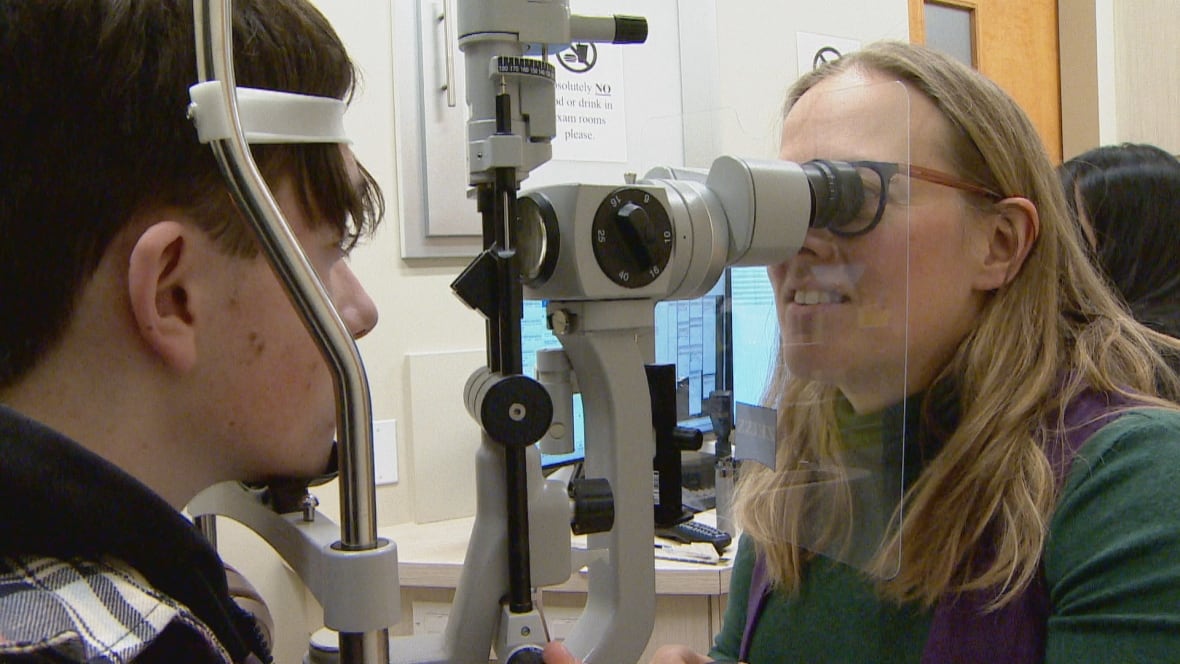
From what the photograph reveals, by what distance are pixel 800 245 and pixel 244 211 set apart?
0.44 meters

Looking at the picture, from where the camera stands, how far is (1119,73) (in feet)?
9.47

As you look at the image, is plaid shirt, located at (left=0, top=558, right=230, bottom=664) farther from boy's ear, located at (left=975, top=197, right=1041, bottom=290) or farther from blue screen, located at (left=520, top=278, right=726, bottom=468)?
boy's ear, located at (left=975, top=197, right=1041, bottom=290)

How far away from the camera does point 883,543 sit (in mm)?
782

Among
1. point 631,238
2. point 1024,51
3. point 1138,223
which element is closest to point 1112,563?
point 631,238

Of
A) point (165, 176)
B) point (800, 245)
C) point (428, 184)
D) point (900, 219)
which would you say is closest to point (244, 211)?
point (165, 176)

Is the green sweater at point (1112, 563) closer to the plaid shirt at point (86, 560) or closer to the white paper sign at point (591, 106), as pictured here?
the plaid shirt at point (86, 560)

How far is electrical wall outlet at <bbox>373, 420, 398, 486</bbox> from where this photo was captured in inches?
70.0

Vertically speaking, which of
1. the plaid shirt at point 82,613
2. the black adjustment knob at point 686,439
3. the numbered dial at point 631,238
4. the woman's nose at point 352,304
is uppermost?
the numbered dial at point 631,238

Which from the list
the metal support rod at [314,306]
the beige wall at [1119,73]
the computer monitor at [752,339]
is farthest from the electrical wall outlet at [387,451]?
the beige wall at [1119,73]

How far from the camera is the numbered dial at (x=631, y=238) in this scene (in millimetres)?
630

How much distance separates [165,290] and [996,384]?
2.28 feet

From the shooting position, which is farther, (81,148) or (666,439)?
(666,439)

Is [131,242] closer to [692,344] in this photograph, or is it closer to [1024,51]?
[692,344]

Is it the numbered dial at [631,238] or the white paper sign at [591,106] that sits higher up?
the white paper sign at [591,106]
